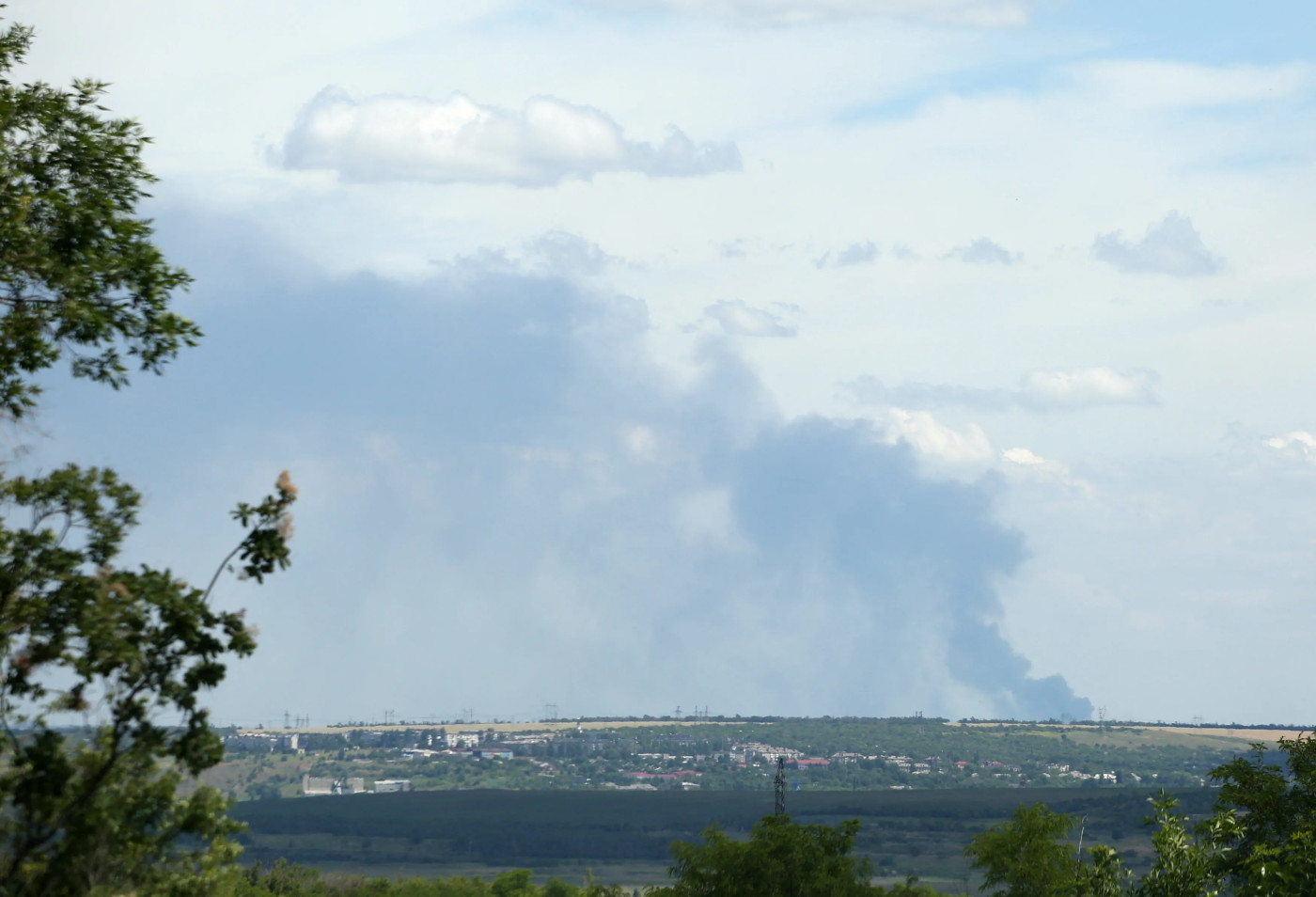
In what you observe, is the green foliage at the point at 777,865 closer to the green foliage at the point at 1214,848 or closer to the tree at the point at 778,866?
the tree at the point at 778,866

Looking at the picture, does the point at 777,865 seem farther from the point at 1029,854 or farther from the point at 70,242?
the point at 70,242

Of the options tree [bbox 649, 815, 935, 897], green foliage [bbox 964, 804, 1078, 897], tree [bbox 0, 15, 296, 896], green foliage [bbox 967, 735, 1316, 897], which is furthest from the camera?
tree [bbox 649, 815, 935, 897]

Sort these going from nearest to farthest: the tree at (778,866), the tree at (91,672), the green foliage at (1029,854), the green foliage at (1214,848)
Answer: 1. the tree at (91,672)
2. the green foliage at (1214,848)
3. the green foliage at (1029,854)
4. the tree at (778,866)

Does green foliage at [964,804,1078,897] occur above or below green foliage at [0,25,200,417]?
below

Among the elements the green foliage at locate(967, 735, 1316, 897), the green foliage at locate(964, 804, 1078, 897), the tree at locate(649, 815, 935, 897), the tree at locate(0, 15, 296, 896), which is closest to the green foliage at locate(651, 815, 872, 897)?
the tree at locate(649, 815, 935, 897)

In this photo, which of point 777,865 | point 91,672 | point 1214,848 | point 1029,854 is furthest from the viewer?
point 777,865

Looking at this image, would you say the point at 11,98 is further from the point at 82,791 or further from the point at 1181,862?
the point at 1181,862

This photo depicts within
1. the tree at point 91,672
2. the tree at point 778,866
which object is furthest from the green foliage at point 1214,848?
the tree at point 91,672

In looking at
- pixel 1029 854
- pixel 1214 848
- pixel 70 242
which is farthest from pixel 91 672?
pixel 1029 854

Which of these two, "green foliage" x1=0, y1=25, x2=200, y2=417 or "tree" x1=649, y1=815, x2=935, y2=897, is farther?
"tree" x1=649, y1=815, x2=935, y2=897

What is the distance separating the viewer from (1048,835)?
72812mm

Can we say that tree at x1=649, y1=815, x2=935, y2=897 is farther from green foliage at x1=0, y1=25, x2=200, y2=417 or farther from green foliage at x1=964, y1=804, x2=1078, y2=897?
green foliage at x1=0, y1=25, x2=200, y2=417

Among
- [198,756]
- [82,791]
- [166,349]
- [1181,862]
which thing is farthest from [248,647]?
[1181,862]

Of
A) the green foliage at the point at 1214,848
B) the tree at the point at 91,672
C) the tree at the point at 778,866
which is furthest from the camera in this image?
the tree at the point at 778,866
